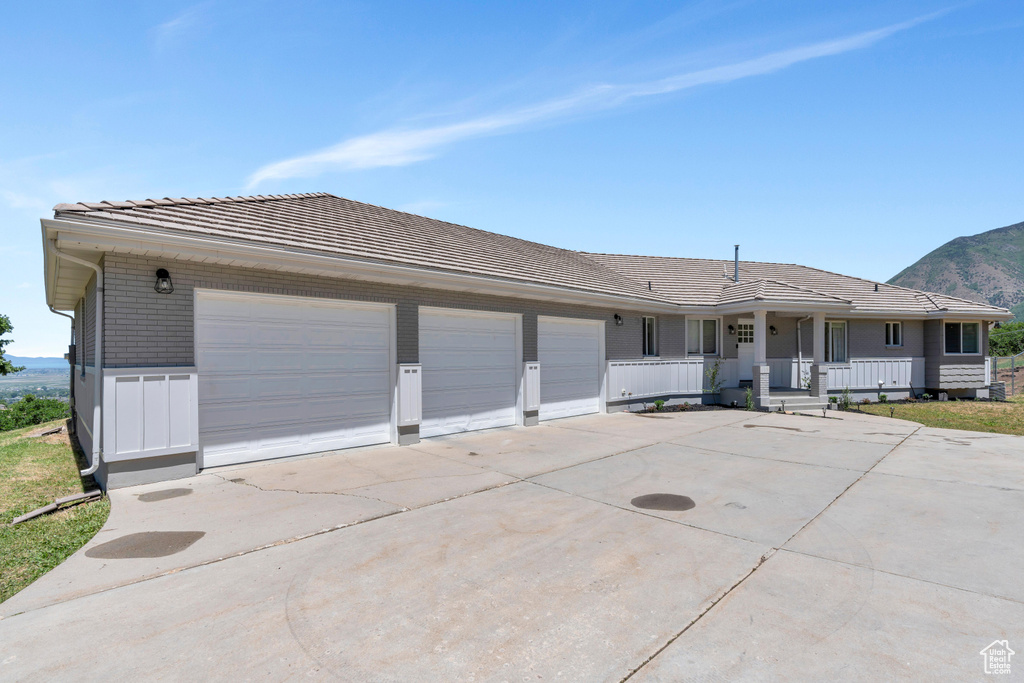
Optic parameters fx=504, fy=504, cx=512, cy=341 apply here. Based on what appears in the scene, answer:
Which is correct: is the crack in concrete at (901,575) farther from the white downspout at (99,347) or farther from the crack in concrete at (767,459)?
the white downspout at (99,347)

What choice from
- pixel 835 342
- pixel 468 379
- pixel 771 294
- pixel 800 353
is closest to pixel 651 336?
pixel 771 294

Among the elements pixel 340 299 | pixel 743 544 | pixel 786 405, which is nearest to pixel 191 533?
pixel 340 299

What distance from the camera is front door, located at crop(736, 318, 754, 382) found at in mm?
17344

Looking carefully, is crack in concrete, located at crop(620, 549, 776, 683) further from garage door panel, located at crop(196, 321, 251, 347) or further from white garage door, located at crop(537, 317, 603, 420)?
white garage door, located at crop(537, 317, 603, 420)

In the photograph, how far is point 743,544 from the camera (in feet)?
15.4

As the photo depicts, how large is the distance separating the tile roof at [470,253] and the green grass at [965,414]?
3.39 m

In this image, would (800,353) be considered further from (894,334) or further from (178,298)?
(178,298)

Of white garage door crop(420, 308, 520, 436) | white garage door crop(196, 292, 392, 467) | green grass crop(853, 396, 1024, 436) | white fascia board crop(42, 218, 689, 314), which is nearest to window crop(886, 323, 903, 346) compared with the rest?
green grass crop(853, 396, 1024, 436)

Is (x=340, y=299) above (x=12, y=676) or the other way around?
above

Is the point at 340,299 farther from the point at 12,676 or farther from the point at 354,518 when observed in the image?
the point at 12,676

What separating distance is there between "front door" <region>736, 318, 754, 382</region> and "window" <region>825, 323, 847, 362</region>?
2786mm

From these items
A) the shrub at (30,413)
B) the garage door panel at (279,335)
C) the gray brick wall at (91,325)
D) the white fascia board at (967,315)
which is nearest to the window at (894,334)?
the white fascia board at (967,315)

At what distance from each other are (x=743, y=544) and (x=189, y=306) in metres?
7.54

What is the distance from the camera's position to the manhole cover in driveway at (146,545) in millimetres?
4434
